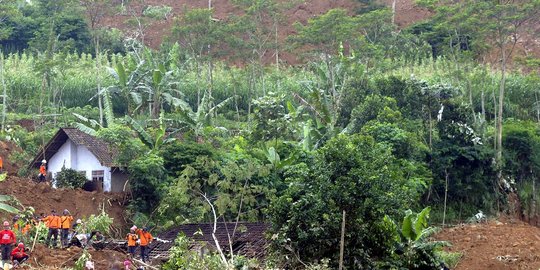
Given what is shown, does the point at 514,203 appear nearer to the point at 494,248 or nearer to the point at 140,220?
the point at 494,248

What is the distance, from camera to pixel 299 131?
30.5 metres

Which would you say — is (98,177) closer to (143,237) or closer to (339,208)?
(143,237)

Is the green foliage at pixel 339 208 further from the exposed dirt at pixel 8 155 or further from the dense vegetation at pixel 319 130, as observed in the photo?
the exposed dirt at pixel 8 155

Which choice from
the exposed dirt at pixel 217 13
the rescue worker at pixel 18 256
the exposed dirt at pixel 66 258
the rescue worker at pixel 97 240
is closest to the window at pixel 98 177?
the rescue worker at pixel 97 240

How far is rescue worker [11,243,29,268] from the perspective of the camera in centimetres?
1817

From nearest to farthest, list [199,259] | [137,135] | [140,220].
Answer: [199,259] < [140,220] < [137,135]

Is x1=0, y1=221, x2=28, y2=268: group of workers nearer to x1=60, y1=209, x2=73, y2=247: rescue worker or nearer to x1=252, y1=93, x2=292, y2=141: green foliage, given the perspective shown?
x1=60, y1=209, x2=73, y2=247: rescue worker

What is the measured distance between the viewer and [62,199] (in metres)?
25.3

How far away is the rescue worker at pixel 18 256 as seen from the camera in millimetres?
18172

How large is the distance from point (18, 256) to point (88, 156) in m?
9.99

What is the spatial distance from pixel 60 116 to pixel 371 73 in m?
12.3

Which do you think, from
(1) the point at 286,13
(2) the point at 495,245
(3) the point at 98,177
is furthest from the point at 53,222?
(1) the point at 286,13

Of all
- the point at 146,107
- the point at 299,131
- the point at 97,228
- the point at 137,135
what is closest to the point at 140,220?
the point at 97,228

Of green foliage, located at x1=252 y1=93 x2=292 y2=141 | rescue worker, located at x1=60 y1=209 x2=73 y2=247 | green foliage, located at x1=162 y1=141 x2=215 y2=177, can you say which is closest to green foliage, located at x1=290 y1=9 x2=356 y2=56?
green foliage, located at x1=252 y1=93 x2=292 y2=141
